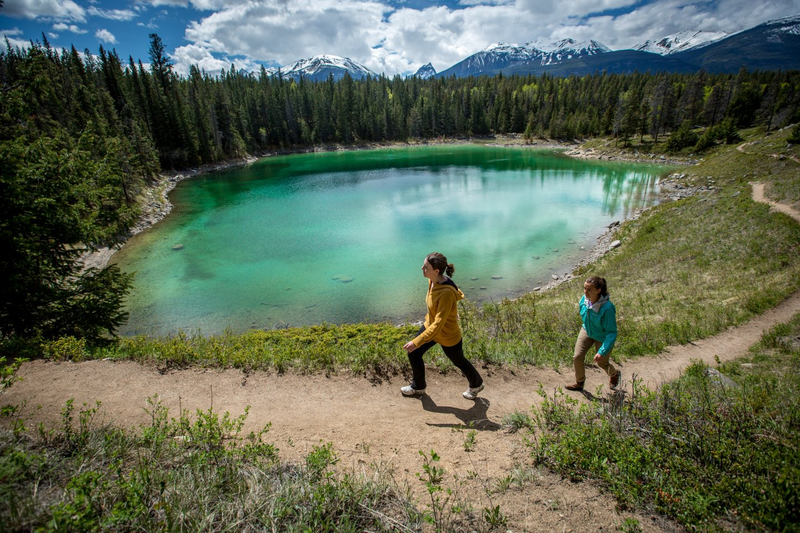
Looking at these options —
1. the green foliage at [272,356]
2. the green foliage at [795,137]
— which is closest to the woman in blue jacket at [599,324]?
the green foliage at [272,356]

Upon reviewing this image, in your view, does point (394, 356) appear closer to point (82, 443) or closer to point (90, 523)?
point (82, 443)

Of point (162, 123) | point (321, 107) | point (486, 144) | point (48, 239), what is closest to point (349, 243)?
point (48, 239)

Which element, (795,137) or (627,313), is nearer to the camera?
(627,313)

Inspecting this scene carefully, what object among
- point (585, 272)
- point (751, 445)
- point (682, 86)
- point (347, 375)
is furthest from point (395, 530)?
point (682, 86)

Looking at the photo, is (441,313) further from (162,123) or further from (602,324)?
(162,123)

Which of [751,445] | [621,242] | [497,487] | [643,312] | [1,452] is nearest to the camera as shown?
[1,452]

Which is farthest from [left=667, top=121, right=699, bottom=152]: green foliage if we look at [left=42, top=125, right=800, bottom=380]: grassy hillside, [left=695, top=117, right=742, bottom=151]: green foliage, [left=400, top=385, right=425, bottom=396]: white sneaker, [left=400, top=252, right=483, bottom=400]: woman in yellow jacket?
[left=400, top=385, right=425, bottom=396]: white sneaker

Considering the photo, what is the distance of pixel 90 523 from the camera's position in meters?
2.37

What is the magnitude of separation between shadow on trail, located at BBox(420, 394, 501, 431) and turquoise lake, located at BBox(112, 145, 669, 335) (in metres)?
8.95

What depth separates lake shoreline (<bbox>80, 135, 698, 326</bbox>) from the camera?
72.2ft

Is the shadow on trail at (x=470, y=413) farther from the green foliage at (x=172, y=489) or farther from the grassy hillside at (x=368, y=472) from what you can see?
the green foliage at (x=172, y=489)

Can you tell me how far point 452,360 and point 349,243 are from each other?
20.8m

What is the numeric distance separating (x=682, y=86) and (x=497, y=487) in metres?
131

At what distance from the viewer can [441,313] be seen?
18.6ft
